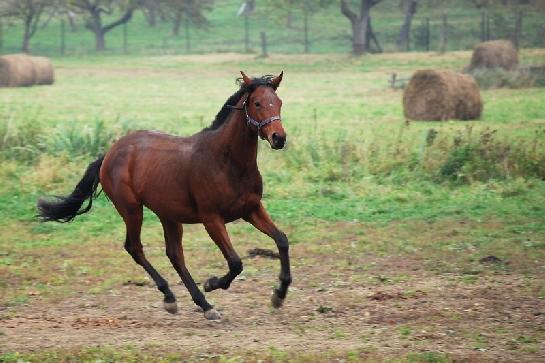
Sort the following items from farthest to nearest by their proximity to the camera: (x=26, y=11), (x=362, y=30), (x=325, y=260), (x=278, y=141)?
(x=26, y=11) < (x=362, y=30) < (x=325, y=260) < (x=278, y=141)

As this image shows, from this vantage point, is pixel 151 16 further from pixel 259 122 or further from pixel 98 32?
pixel 259 122

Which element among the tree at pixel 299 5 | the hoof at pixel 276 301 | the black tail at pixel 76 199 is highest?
the tree at pixel 299 5

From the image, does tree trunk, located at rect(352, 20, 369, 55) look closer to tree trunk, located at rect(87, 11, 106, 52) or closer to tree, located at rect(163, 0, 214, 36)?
tree, located at rect(163, 0, 214, 36)

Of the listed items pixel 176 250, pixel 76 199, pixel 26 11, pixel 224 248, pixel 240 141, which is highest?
pixel 26 11

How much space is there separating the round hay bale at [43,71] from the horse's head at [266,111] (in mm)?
29875

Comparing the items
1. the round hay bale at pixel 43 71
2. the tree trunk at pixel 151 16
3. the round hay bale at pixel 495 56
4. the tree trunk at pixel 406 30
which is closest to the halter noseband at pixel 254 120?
the round hay bale at pixel 495 56

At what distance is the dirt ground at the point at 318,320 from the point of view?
7.59 meters

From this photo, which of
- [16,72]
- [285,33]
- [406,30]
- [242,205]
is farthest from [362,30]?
[242,205]

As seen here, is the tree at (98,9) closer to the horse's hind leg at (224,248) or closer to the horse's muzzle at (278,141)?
the horse's hind leg at (224,248)

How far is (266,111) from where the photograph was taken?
8289 mm

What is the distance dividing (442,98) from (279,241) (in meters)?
16.3

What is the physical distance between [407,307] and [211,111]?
727 inches

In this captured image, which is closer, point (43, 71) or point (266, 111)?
point (266, 111)

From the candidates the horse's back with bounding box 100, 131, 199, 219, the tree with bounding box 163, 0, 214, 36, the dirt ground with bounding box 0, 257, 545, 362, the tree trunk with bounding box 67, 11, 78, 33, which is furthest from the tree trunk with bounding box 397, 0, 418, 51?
the horse's back with bounding box 100, 131, 199, 219
